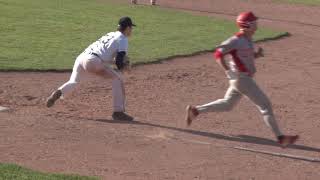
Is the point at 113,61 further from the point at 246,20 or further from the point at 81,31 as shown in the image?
the point at 81,31

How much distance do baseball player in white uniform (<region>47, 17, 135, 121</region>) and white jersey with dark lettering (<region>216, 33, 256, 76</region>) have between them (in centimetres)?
170

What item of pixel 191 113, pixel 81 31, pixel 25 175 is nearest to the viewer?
pixel 25 175

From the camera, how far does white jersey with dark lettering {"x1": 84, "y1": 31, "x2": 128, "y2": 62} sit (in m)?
11.1

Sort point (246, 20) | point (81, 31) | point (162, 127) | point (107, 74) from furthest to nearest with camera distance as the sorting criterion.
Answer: point (81, 31)
point (107, 74)
point (162, 127)
point (246, 20)

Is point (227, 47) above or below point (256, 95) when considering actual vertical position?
above

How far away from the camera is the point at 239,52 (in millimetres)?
9953

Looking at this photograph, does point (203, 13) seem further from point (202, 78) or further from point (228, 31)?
point (202, 78)

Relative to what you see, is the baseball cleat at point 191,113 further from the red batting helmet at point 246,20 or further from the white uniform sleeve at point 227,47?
the red batting helmet at point 246,20

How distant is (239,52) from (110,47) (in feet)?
6.87

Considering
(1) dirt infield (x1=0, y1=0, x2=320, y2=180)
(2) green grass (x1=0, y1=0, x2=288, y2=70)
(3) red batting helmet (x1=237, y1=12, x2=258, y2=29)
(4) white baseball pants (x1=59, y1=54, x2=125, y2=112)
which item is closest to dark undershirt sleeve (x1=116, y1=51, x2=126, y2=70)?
(4) white baseball pants (x1=59, y1=54, x2=125, y2=112)

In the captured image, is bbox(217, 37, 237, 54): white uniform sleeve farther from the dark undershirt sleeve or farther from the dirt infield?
the dark undershirt sleeve

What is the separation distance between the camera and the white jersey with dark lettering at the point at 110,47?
11.1m

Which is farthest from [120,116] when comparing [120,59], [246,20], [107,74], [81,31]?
[81,31]

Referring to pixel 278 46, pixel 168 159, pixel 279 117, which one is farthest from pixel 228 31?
pixel 168 159
